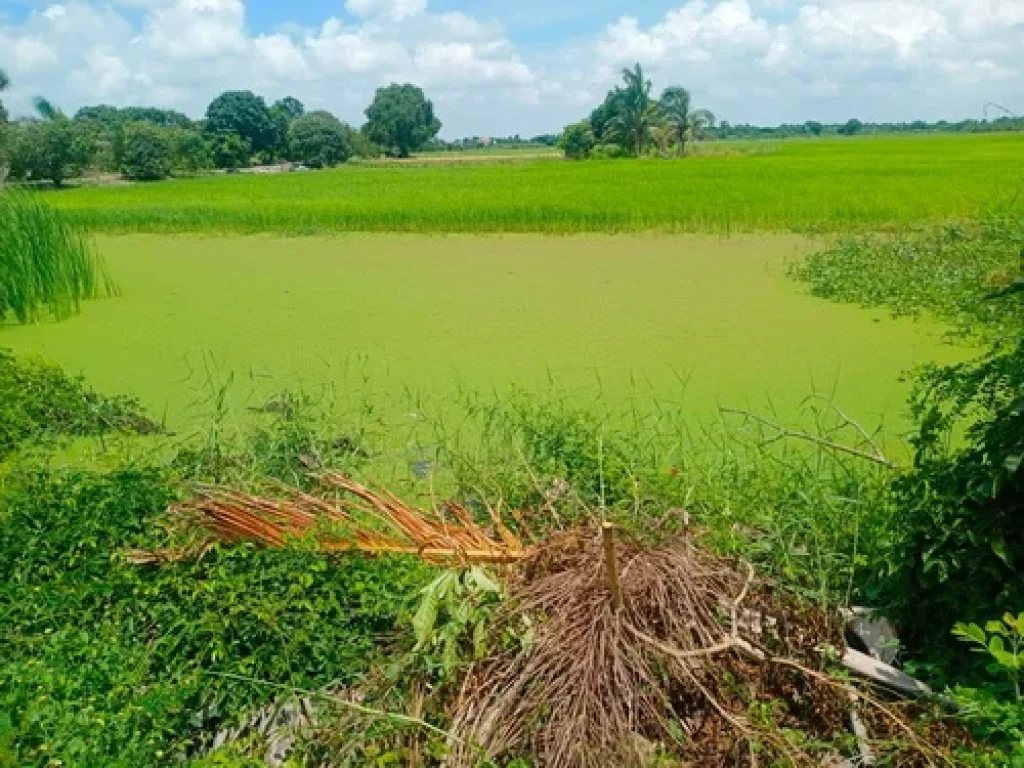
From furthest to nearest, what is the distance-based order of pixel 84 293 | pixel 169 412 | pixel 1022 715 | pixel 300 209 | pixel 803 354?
1. pixel 300 209
2. pixel 84 293
3. pixel 803 354
4. pixel 169 412
5. pixel 1022 715

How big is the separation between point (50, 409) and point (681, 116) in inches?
1095

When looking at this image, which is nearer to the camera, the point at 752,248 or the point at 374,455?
the point at 374,455

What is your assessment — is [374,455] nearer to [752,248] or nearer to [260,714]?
[260,714]

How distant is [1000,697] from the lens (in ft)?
4.52

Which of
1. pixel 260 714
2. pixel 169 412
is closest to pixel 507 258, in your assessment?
pixel 169 412

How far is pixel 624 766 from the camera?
1342 millimetres

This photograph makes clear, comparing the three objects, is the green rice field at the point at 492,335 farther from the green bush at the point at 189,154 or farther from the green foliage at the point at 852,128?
the green foliage at the point at 852,128

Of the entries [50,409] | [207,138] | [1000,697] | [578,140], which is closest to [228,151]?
[207,138]

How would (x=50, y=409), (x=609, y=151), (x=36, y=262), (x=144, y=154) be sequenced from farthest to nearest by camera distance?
(x=609, y=151) → (x=144, y=154) → (x=36, y=262) → (x=50, y=409)

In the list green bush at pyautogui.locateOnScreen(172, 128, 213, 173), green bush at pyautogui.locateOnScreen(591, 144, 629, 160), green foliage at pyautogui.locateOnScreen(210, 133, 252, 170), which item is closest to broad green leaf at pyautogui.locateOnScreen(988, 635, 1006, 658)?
green bush at pyautogui.locateOnScreen(172, 128, 213, 173)

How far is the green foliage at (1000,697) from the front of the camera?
1.24 metres

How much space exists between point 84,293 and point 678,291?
3.31 m

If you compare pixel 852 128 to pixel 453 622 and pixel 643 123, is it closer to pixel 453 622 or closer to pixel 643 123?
pixel 643 123

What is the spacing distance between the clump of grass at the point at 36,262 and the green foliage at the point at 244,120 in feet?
99.9
